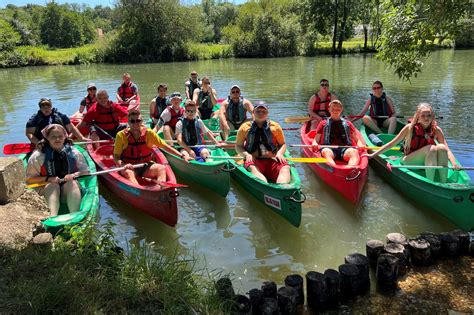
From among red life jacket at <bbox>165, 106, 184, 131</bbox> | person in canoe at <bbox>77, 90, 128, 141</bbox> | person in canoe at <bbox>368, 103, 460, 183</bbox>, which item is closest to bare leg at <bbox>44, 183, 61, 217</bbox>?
person in canoe at <bbox>77, 90, 128, 141</bbox>

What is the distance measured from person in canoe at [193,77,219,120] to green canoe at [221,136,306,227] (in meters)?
4.44

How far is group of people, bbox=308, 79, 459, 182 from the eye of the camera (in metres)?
5.34

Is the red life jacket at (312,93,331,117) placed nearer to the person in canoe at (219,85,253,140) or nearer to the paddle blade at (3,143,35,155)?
the person in canoe at (219,85,253,140)

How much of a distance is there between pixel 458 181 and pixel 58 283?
4784 mm

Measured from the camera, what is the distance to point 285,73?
22.6 m

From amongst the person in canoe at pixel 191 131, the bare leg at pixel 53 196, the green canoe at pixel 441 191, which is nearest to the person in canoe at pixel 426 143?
the green canoe at pixel 441 191

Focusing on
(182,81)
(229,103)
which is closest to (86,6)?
(182,81)

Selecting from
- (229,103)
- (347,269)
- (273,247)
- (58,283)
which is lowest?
(273,247)

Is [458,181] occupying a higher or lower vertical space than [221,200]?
higher

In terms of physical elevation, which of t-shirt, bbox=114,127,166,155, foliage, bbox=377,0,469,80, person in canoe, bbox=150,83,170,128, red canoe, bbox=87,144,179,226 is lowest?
red canoe, bbox=87,144,179,226

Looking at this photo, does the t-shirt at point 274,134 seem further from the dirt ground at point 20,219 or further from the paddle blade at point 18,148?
the paddle blade at point 18,148

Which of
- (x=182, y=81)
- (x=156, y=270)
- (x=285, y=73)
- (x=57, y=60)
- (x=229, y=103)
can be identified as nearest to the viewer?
(x=156, y=270)

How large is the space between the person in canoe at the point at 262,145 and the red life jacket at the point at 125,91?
640 cm

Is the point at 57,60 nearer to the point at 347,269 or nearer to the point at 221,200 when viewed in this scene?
the point at 221,200
